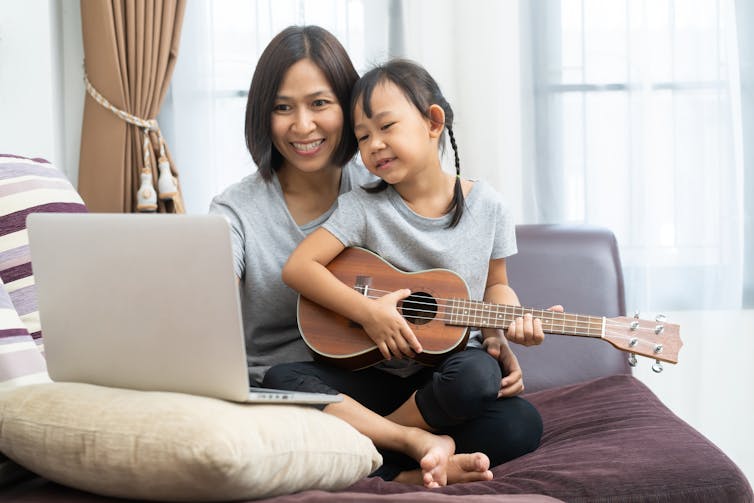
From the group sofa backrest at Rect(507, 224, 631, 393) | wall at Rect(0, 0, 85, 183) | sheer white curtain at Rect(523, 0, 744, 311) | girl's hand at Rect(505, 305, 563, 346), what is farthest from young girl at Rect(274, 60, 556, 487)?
wall at Rect(0, 0, 85, 183)

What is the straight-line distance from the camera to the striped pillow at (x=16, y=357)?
3.97 ft

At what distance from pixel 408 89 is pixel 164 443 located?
1018 mm

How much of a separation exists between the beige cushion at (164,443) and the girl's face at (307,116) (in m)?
0.83

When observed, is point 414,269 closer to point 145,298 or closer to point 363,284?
point 363,284

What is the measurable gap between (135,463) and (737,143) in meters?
2.46

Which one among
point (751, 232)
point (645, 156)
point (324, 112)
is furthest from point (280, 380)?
point (751, 232)

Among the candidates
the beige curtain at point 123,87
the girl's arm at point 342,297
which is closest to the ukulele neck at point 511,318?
the girl's arm at point 342,297

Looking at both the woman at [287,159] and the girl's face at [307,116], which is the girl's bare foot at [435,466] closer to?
the woman at [287,159]

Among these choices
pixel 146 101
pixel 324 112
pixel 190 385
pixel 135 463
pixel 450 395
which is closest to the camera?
pixel 135 463

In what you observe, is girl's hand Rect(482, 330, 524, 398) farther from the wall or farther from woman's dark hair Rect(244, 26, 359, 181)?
the wall

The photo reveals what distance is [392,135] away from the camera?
167 cm

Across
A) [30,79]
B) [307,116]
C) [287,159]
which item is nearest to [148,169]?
[30,79]

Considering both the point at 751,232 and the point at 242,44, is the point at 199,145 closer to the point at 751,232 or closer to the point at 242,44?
the point at 242,44

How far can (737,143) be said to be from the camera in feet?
9.09
